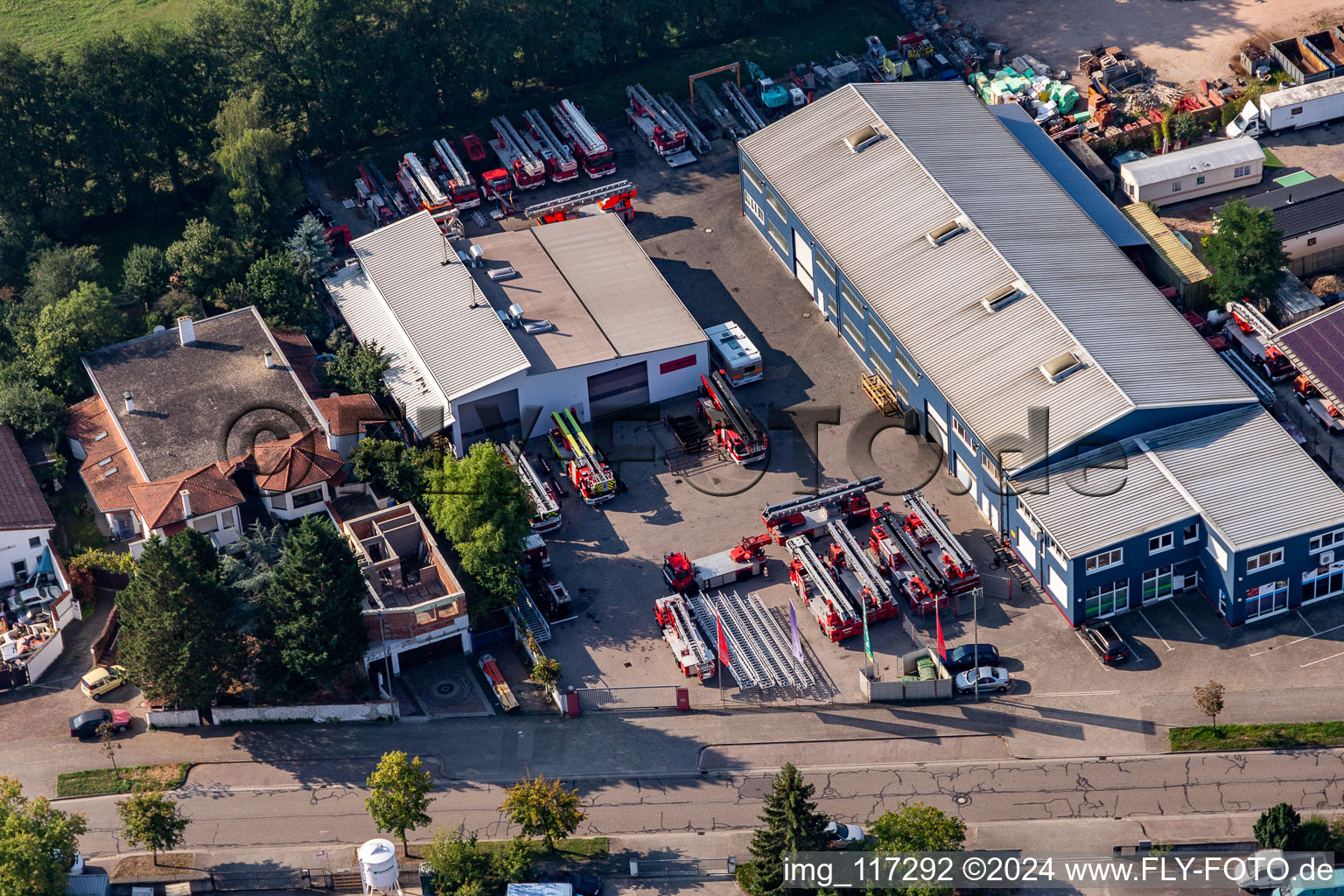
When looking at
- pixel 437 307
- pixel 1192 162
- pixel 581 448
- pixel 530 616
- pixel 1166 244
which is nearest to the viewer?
pixel 530 616

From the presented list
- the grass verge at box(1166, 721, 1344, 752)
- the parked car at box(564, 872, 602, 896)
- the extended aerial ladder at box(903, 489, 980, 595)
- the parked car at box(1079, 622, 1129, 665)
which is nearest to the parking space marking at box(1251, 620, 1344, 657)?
the grass verge at box(1166, 721, 1344, 752)

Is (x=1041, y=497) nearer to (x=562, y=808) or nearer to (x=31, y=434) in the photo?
(x=562, y=808)

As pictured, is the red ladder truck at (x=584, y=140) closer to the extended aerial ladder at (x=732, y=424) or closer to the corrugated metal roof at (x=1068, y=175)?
the extended aerial ladder at (x=732, y=424)

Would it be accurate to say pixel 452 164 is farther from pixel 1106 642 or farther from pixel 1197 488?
pixel 1106 642

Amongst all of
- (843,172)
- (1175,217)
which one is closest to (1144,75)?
(1175,217)

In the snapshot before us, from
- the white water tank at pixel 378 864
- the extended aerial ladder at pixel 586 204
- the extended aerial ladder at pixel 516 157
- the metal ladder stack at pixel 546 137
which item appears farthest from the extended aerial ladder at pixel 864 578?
the metal ladder stack at pixel 546 137

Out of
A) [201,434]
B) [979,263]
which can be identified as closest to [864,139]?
[979,263]

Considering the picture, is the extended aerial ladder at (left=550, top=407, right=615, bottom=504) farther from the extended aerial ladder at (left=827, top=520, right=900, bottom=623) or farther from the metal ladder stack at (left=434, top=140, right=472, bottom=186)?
the metal ladder stack at (left=434, top=140, right=472, bottom=186)
